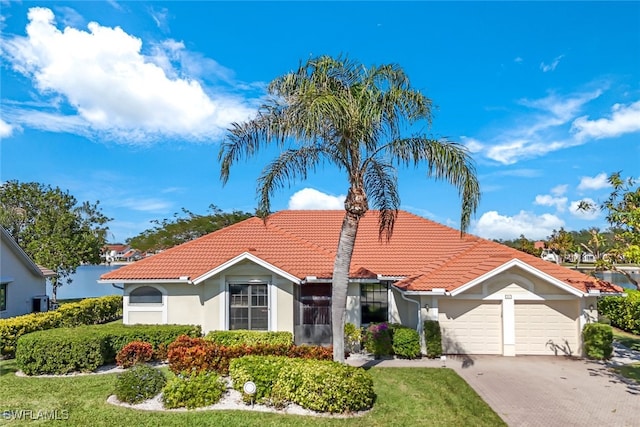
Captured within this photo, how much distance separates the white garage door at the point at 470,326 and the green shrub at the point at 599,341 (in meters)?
3.00

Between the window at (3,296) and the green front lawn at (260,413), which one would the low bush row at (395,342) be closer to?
the green front lawn at (260,413)

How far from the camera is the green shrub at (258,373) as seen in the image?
9.40 metres

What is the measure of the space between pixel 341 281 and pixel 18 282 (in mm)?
20004

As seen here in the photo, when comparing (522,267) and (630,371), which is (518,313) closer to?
(522,267)

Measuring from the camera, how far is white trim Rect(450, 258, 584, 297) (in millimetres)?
13523

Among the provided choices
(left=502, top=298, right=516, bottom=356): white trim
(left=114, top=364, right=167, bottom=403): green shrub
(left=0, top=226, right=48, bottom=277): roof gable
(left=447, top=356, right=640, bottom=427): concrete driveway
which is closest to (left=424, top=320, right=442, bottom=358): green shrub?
(left=447, top=356, right=640, bottom=427): concrete driveway

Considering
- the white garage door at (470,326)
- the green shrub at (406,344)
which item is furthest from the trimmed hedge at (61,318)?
the white garage door at (470,326)

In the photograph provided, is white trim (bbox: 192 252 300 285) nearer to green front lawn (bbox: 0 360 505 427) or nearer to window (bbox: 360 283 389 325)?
window (bbox: 360 283 389 325)

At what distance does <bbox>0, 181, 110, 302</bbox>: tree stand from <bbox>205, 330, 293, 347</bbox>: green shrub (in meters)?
19.6

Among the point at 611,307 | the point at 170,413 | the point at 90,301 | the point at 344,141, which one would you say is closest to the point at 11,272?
the point at 90,301

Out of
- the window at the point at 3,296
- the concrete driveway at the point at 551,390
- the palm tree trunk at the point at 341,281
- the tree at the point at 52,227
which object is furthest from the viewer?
the tree at the point at 52,227

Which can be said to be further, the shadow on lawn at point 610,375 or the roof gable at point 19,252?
the roof gable at point 19,252

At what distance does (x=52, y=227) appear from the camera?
2809cm

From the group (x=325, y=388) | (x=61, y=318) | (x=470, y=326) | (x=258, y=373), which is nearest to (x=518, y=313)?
(x=470, y=326)
